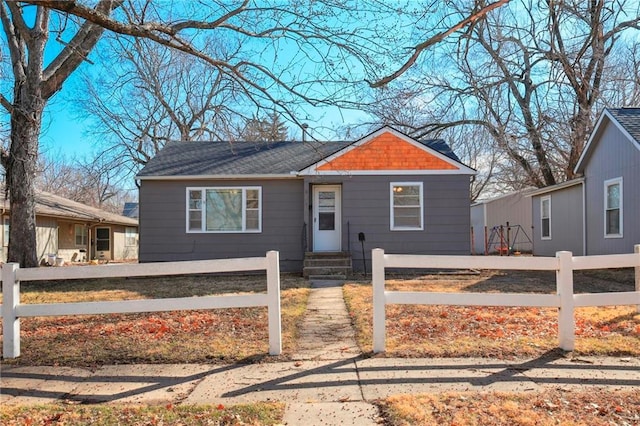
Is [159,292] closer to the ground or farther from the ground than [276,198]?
closer to the ground

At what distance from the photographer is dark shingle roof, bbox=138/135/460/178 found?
13867 mm

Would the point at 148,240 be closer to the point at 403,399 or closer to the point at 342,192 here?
the point at 342,192

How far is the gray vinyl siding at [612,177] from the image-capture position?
12.4 meters

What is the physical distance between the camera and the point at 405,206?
537 inches

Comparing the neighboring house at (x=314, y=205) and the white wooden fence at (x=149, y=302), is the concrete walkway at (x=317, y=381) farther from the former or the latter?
the neighboring house at (x=314, y=205)

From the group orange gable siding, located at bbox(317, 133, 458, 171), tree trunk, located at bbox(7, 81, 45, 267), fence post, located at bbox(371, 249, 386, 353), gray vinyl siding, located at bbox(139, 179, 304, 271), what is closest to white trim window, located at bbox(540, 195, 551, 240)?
orange gable siding, located at bbox(317, 133, 458, 171)

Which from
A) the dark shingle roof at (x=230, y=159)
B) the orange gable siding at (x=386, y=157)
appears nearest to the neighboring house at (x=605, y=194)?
the orange gable siding at (x=386, y=157)

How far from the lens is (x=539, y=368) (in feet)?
14.6

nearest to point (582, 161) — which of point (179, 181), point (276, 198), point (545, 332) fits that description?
point (276, 198)

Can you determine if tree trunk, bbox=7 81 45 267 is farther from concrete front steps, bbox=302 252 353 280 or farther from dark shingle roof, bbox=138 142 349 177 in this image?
concrete front steps, bbox=302 252 353 280

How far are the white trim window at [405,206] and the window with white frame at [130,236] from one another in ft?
71.4

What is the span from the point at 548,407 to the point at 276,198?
436 inches

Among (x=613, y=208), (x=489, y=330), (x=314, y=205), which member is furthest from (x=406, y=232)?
(x=489, y=330)

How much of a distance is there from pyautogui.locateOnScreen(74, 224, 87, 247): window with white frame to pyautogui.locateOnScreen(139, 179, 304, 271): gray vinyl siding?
42.1 feet
